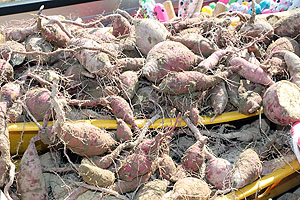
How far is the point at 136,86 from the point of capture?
2.27 metres

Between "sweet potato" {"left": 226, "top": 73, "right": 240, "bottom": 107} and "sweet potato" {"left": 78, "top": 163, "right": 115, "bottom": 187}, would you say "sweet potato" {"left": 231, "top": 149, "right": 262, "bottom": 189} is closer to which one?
"sweet potato" {"left": 226, "top": 73, "right": 240, "bottom": 107}

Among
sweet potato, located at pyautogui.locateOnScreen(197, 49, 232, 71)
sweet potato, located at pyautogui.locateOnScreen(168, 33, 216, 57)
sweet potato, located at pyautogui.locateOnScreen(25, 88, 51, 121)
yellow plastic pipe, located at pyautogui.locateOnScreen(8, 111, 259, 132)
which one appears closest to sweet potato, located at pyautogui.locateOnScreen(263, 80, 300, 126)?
yellow plastic pipe, located at pyautogui.locateOnScreen(8, 111, 259, 132)

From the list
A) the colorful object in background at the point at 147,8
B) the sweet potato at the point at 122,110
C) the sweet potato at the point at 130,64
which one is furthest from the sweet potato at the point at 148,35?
the colorful object in background at the point at 147,8

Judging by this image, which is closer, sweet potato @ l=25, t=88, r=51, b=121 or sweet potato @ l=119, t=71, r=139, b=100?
sweet potato @ l=25, t=88, r=51, b=121

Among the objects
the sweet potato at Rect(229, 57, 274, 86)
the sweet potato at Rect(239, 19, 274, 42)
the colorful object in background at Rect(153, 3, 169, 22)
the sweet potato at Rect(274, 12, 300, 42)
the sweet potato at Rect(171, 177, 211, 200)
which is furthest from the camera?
the colorful object in background at Rect(153, 3, 169, 22)

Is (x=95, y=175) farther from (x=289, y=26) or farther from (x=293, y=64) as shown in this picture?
(x=289, y=26)

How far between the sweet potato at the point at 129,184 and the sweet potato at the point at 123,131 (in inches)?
9.9

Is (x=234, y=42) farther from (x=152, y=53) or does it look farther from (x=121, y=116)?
(x=121, y=116)

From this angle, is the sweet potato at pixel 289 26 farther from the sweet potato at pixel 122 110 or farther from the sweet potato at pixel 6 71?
the sweet potato at pixel 6 71

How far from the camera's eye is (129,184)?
6.26ft

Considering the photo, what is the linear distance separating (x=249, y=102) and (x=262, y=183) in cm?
51

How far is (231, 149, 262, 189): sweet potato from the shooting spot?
76.0 inches

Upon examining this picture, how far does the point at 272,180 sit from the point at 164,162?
0.66m

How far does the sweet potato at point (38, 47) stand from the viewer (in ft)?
7.70
